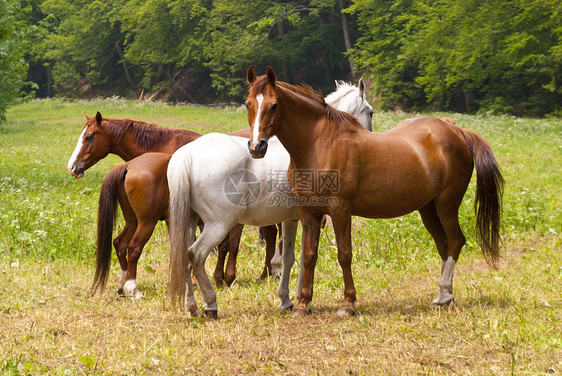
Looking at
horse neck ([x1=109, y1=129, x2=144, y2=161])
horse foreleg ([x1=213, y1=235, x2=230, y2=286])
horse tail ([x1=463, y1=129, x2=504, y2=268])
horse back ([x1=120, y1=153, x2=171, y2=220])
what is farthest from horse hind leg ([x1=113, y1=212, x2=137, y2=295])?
horse tail ([x1=463, y1=129, x2=504, y2=268])

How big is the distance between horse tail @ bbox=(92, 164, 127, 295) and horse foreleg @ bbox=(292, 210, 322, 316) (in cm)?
214

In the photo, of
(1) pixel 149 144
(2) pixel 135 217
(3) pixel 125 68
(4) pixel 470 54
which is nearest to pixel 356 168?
(2) pixel 135 217

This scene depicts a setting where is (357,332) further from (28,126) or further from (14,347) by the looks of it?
(28,126)

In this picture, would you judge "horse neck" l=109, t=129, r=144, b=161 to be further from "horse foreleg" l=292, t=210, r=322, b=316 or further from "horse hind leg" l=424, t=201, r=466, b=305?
"horse hind leg" l=424, t=201, r=466, b=305

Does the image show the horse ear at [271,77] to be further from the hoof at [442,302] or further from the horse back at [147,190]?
the hoof at [442,302]

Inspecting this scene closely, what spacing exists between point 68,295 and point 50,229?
8.76 feet

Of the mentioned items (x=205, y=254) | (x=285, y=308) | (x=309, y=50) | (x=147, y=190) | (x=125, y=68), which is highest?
(x=147, y=190)

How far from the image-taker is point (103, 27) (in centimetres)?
6488

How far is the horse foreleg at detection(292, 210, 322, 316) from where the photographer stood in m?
5.54

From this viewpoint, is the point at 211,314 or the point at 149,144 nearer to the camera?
the point at 211,314

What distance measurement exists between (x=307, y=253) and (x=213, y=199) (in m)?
1.03

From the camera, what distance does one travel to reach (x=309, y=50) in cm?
5238

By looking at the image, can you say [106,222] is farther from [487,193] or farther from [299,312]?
[487,193]

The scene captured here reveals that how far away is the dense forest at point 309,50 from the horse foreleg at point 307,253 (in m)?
16.2
